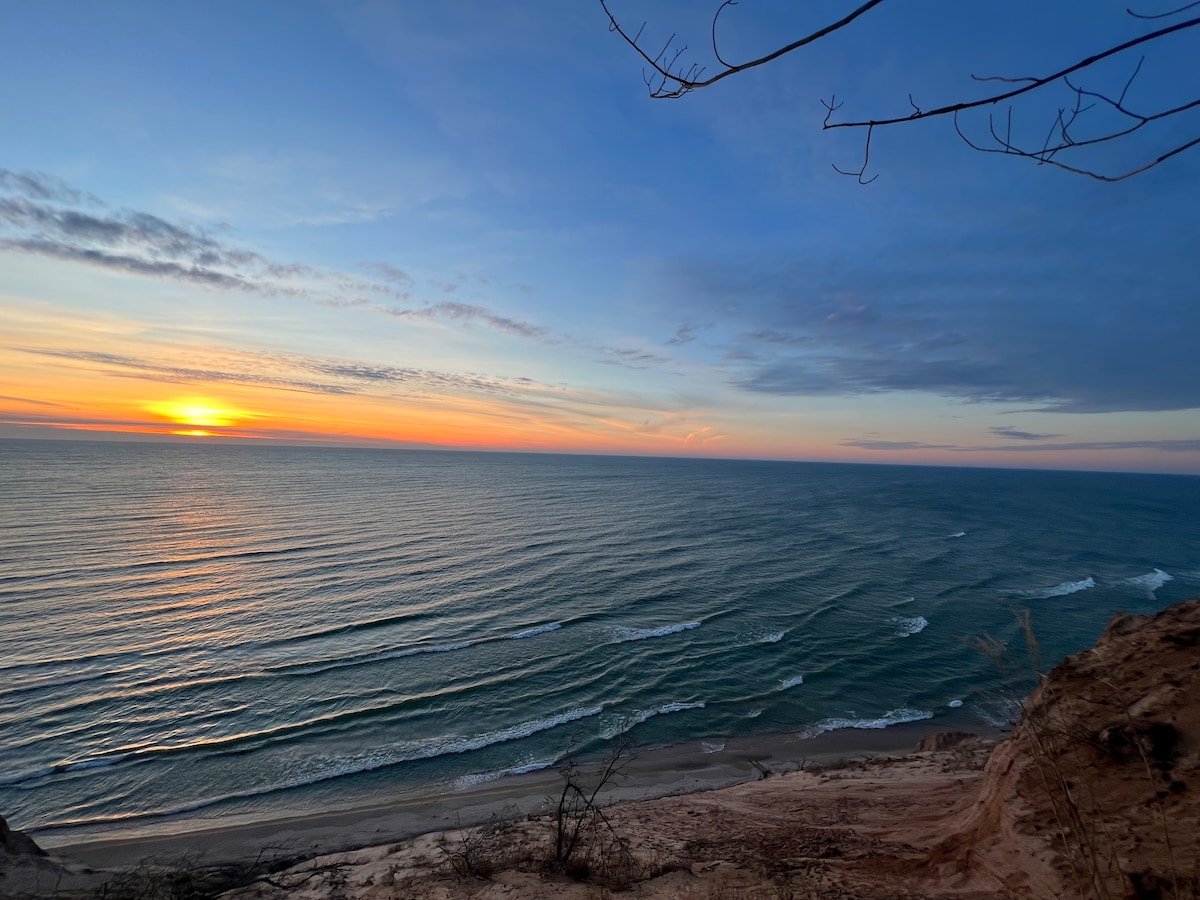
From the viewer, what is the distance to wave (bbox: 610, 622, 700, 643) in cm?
2544

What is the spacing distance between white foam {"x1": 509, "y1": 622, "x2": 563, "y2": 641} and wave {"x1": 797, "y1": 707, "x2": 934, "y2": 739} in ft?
38.9

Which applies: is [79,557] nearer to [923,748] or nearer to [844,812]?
[844,812]

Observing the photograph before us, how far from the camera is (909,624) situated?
2798 centimetres

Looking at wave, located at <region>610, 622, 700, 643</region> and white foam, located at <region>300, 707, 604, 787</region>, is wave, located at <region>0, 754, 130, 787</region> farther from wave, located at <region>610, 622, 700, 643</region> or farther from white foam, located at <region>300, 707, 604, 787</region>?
wave, located at <region>610, 622, 700, 643</region>

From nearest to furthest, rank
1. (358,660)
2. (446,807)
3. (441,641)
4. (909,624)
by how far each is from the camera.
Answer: (446,807) → (358,660) → (441,641) → (909,624)

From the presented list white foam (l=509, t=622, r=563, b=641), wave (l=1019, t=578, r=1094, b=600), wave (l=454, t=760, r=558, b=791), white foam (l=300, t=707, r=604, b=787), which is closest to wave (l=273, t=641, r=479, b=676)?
Result: white foam (l=509, t=622, r=563, b=641)

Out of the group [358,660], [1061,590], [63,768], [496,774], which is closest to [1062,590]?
[1061,590]

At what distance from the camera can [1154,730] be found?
702 centimetres

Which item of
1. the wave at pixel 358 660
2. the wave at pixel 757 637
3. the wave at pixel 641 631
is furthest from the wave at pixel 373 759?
the wave at pixel 757 637

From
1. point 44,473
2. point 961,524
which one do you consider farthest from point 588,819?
point 44,473

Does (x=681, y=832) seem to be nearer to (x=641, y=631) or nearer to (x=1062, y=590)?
(x=641, y=631)

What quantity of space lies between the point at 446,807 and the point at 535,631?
36.5ft

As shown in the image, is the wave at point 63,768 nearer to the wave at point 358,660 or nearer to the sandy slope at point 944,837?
the sandy slope at point 944,837

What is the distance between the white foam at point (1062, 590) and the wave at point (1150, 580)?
250 centimetres
